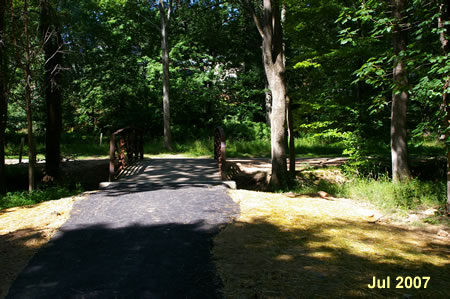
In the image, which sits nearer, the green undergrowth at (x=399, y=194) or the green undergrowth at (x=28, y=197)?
the green undergrowth at (x=399, y=194)

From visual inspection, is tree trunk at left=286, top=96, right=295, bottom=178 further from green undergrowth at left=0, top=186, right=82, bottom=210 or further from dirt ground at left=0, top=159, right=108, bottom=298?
green undergrowth at left=0, top=186, right=82, bottom=210

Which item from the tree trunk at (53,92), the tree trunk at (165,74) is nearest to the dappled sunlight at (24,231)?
the tree trunk at (53,92)

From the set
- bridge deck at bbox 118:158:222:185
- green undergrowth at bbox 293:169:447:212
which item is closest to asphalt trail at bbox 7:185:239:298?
bridge deck at bbox 118:158:222:185

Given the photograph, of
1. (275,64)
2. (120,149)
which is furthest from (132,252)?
(275,64)

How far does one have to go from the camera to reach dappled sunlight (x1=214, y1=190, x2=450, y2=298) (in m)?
3.13

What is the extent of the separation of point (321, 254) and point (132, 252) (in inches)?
84.8

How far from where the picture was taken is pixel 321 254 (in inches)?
153

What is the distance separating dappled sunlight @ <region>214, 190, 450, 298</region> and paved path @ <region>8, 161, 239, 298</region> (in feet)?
1.03

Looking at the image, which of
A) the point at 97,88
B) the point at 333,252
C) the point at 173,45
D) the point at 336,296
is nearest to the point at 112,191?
the point at 333,252

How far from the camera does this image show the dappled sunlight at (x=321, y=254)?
10.3 feet

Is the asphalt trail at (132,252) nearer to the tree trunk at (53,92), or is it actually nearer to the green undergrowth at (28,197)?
the green undergrowth at (28,197)

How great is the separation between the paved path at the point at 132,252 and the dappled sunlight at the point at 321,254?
31 cm

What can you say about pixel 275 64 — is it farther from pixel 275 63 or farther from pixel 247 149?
pixel 247 149

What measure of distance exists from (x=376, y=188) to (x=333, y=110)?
Result: 406 centimetres
